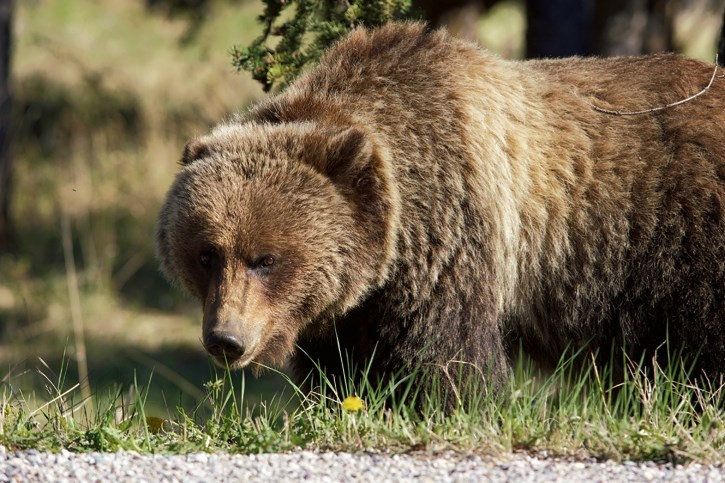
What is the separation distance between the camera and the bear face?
16.4ft

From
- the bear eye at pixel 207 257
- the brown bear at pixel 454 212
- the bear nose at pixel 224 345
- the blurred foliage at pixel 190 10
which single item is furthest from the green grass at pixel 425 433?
the blurred foliage at pixel 190 10

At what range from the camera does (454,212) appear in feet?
16.7

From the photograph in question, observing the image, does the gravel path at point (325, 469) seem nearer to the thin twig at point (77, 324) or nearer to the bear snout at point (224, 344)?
the bear snout at point (224, 344)

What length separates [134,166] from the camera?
52.4 ft

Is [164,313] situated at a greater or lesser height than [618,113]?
lesser

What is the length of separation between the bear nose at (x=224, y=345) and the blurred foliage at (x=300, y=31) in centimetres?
203

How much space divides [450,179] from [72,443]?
2086 millimetres

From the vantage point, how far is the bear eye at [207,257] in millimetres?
5059

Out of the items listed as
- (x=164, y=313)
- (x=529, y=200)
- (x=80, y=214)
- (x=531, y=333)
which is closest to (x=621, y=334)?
(x=531, y=333)

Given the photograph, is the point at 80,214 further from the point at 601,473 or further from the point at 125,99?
the point at 601,473

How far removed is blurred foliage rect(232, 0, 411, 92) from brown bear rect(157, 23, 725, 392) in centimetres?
67

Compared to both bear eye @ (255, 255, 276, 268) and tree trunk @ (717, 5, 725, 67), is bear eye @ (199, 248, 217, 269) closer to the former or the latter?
bear eye @ (255, 255, 276, 268)

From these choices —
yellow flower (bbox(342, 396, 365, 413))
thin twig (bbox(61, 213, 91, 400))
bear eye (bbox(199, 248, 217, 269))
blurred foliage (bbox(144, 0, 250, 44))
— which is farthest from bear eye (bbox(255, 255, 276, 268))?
blurred foliage (bbox(144, 0, 250, 44))

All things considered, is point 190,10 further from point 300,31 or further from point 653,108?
point 653,108
